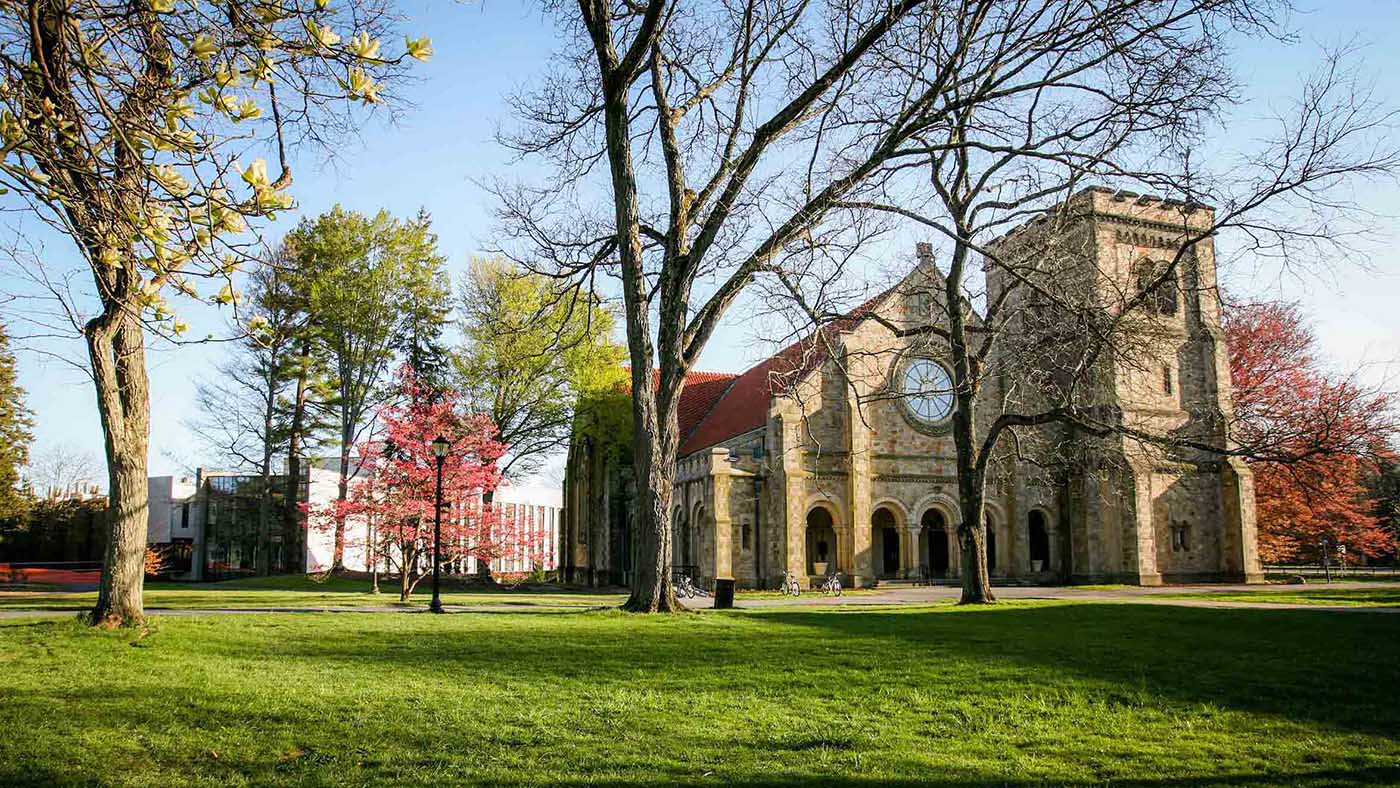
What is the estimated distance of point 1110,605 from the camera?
1675cm

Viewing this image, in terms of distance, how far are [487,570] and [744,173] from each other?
24819mm

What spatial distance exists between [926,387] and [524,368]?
Answer: 1656 cm

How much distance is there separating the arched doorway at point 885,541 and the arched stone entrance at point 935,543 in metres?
1.11

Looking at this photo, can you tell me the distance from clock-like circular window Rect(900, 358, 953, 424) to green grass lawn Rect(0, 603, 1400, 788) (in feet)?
73.6

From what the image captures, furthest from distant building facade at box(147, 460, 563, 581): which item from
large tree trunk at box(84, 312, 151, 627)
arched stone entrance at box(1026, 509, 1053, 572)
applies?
large tree trunk at box(84, 312, 151, 627)

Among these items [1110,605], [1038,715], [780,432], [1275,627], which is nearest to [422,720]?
[1038,715]

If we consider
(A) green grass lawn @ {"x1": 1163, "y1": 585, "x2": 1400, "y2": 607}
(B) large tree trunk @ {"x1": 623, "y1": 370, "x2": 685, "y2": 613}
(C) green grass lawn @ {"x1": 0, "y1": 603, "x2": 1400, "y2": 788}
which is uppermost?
(B) large tree trunk @ {"x1": 623, "y1": 370, "x2": 685, "y2": 613}

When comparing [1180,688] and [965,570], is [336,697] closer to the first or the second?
[1180,688]

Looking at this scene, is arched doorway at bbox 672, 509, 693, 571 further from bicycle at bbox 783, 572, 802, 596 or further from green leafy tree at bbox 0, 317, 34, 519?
green leafy tree at bbox 0, 317, 34, 519

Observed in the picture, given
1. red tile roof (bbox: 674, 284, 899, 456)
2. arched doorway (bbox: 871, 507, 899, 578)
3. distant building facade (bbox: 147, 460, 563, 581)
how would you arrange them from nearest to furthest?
red tile roof (bbox: 674, 284, 899, 456) → arched doorway (bbox: 871, 507, 899, 578) → distant building facade (bbox: 147, 460, 563, 581)

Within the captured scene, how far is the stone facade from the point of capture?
31703 mm

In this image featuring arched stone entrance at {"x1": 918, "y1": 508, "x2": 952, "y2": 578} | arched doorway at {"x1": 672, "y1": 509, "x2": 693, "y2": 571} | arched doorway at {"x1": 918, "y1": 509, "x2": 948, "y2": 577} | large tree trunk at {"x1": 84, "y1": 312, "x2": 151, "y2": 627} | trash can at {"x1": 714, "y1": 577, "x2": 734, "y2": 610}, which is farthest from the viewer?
arched doorway at {"x1": 672, "y1": 509, "x2": 693, "y2": 571}

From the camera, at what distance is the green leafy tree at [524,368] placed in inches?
1463

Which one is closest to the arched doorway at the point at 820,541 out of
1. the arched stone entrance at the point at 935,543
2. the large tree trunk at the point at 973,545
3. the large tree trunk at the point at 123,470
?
the arched stone entrance at the point at 935,543
